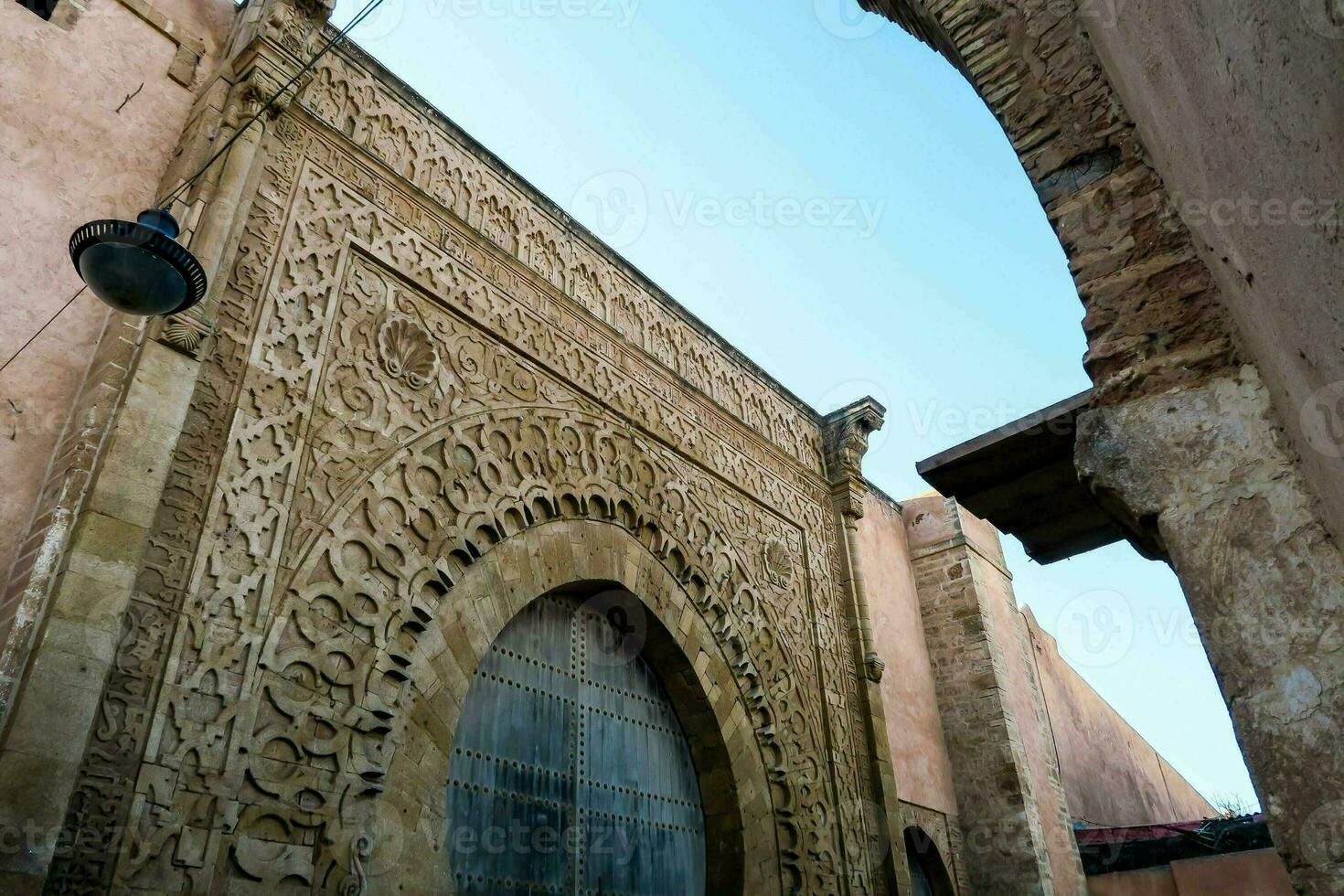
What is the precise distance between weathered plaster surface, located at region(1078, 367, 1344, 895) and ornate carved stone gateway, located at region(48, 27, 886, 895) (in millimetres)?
3262

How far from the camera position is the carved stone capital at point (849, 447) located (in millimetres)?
8867

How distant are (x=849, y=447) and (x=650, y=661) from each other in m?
3.81

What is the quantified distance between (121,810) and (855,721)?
5.82 m

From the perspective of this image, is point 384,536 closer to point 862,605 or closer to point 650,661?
point 650,661

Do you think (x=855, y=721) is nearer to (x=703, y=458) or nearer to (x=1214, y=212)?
(x=703, y=458)

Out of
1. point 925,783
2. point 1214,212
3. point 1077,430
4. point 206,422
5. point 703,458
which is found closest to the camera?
point 1214,212

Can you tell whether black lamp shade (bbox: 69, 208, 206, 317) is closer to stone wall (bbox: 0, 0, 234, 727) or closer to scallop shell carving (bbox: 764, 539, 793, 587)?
stone wall (bbox: 0, 0, 234, 727)

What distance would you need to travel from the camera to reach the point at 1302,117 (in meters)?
1.56

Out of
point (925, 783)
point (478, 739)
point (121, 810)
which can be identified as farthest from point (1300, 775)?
point (925, 783)

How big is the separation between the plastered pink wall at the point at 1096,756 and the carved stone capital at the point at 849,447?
240 inches

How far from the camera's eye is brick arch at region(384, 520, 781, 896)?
4.50m

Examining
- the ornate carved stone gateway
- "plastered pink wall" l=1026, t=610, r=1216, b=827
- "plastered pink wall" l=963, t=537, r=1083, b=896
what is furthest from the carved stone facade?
"plastered pink wall" l=1026, t=610, r=1216, b=827

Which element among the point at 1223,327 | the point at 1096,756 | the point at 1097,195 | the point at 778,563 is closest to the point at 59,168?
the point at 1097,195

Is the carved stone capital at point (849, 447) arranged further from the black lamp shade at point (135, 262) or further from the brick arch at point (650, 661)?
the black lamp shade at point (135, 262)
